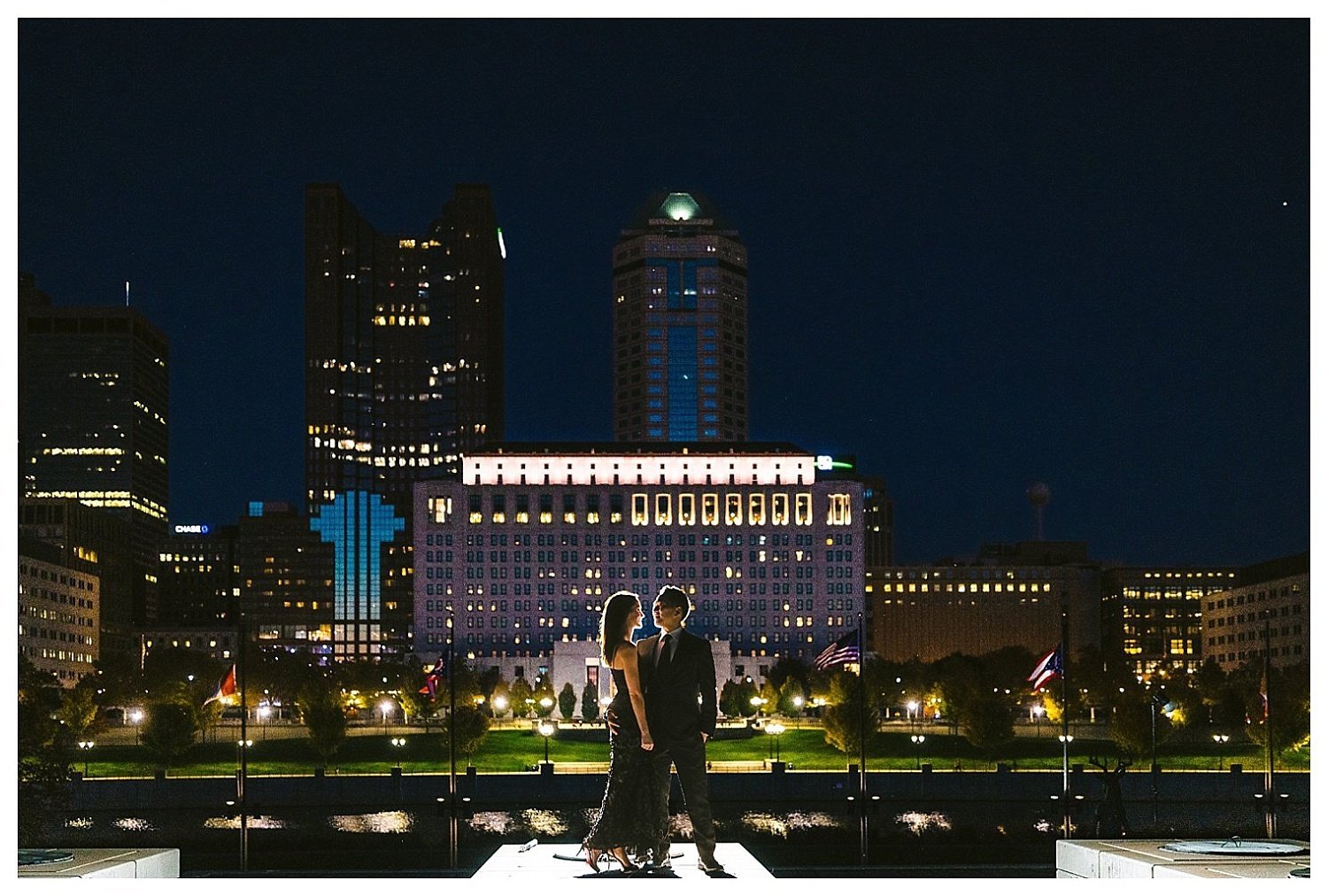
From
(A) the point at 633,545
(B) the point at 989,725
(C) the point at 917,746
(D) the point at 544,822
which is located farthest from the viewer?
(A) the point at 633,545

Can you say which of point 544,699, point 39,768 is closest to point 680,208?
point 544,699

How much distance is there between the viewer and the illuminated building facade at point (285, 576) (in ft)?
630

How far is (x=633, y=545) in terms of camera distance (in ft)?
460

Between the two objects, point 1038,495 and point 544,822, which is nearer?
point 544,822

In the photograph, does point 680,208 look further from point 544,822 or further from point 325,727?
point 544,822

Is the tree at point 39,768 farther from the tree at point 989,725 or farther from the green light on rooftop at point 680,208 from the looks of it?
the green light on rooftop at point 680,208

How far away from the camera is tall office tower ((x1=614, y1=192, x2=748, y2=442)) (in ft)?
589

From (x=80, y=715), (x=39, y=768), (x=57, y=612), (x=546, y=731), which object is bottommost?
(x=546, y=731)

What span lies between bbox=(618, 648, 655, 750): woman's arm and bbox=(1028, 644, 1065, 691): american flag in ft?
97.0

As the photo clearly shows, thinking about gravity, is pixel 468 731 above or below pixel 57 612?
below

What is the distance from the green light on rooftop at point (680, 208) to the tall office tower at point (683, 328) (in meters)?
0.09

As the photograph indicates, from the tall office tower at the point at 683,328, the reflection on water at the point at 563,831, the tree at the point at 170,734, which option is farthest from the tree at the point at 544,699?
the tall office tower at the point at 683,328

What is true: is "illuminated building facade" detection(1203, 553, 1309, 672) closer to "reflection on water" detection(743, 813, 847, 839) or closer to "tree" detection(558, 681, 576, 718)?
"tree" detection(558, 681, 576, 718)

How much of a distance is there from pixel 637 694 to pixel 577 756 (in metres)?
53.0
